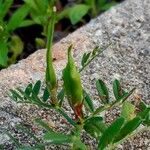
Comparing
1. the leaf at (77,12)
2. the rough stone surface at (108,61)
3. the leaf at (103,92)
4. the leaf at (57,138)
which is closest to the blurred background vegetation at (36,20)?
the leaf at (77,12)

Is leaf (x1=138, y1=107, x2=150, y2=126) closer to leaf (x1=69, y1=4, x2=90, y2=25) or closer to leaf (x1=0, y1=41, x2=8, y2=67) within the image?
leaf (x1=0, y1=41, x2=8, y2=67)

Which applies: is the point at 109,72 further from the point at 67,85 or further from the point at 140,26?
the point at 67,85

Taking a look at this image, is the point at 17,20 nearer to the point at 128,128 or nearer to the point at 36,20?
the point at 36,20

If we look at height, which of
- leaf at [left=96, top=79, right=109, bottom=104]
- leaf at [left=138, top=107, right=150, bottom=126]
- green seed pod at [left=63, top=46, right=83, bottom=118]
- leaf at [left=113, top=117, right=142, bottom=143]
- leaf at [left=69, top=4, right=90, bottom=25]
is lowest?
leaf at [left=69, top=4, right=90, bottom=25]

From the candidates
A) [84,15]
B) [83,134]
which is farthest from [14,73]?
[84,15]

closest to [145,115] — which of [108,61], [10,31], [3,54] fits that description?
[108,61]

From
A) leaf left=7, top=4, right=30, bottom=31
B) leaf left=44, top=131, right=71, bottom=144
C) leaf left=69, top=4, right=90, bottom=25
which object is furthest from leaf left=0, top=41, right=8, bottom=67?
leaf left=44, top=131, right=71, bottom=144
